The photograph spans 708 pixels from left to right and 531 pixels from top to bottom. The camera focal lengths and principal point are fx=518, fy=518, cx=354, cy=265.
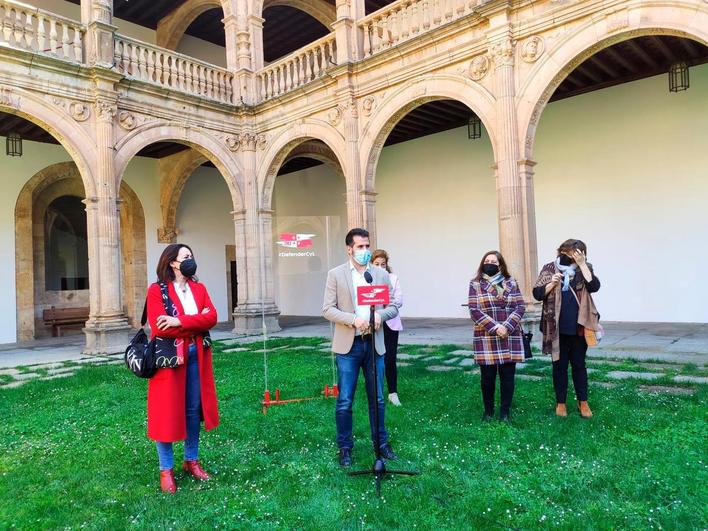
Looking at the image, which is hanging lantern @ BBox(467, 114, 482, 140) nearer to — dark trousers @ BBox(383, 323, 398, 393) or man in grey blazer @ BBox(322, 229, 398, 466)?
dark trousers @ BBox(383, 323, 398, 393)

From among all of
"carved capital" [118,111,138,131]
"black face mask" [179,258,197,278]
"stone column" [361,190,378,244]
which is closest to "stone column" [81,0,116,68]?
"carved capital" [118,111,138,131]

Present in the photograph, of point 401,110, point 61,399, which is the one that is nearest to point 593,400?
point 61,399

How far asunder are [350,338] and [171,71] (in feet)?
36.0

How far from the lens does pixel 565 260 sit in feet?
15.6

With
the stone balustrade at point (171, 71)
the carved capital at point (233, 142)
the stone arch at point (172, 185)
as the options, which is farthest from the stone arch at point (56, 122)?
the stone arch at point (172, 185)

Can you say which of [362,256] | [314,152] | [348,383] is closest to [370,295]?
[362,256]

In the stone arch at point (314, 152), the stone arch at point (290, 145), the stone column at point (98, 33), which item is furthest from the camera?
the stone arch at point (314, 152)

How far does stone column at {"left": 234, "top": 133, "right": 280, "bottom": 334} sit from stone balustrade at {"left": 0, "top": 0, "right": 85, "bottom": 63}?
14.1ft

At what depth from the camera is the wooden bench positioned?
14.3 meters

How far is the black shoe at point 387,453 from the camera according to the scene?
3852 millimetres

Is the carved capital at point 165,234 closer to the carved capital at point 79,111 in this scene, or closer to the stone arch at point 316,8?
Answer: the carved capital at point 79,111

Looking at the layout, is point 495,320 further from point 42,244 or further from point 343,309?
point 42,244

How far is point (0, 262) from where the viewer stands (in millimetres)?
13250

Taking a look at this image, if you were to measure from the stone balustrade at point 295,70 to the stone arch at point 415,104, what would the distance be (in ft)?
5.91
